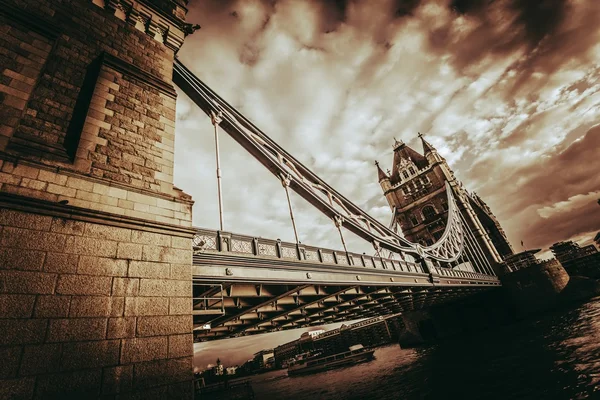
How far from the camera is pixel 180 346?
12.8ft

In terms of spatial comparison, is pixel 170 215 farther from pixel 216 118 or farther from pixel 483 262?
pixel 483 262

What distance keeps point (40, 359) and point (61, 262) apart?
1138mm

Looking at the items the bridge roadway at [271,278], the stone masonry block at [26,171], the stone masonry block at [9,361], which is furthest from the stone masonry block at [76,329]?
the bridge roadway at [271,278]

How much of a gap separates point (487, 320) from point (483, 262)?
30.3ft

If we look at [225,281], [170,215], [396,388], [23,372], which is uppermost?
[170,215]

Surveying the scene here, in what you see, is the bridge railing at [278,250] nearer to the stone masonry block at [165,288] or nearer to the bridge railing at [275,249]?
the bridge railing at [275,249]

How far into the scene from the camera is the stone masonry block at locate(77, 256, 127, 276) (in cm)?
367

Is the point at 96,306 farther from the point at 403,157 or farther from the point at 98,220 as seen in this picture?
the point at 403,157

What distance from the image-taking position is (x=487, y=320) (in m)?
27.8

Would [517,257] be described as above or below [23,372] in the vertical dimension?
above

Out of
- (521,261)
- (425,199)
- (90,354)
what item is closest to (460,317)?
(521,261)

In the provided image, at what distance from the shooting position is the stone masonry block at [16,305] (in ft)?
9.70

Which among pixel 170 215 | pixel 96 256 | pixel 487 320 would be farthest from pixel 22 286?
pixel 487 320

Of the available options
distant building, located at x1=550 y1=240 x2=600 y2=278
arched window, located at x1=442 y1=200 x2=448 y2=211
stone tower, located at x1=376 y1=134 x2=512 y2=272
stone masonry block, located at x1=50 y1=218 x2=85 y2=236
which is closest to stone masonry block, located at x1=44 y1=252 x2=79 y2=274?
stone masonry block, located at x1=50 y1=218 x2=85 y2=236
